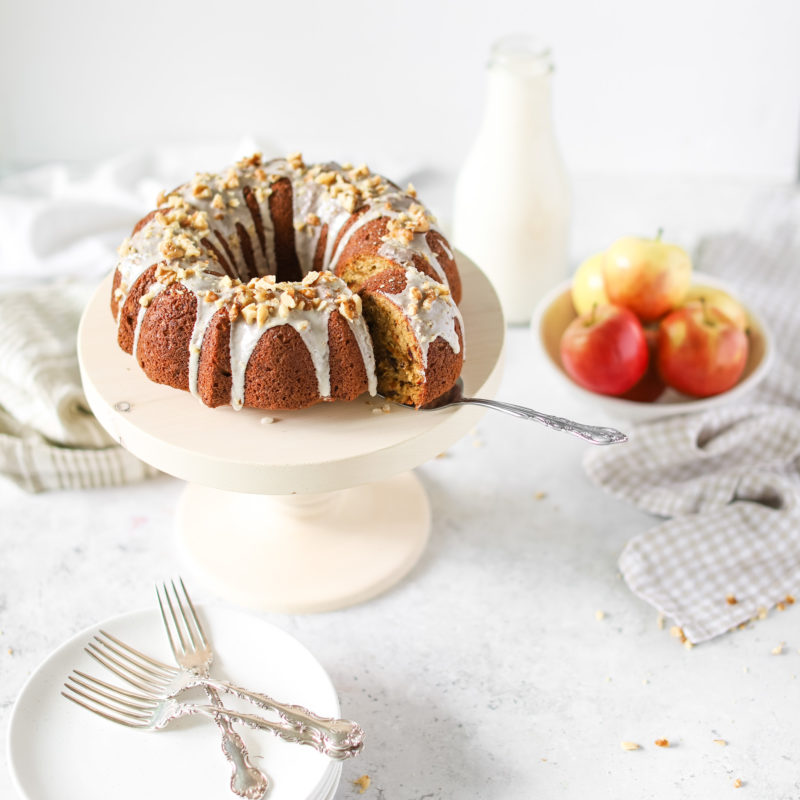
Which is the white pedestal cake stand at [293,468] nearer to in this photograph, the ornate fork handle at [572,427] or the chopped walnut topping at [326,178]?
the ornate fork handle at [572,427]

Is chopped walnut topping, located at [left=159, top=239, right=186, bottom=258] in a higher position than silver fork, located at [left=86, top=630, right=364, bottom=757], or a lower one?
higher

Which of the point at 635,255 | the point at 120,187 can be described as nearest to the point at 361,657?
the point at 635,255

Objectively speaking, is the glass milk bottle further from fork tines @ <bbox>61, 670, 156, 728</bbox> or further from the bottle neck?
fork tines @ <bbox>61, 670, 156, 728</bbox>

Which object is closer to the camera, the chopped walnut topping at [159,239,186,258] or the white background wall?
the chopped walnut topping at [159,239,186,258]

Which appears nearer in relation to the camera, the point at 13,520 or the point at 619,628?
the point at 619,628

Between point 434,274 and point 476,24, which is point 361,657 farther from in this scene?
point 476,24

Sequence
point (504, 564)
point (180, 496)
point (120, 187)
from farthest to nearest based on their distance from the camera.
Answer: point (120, 187)
point (180, 496)
point (504, 564)

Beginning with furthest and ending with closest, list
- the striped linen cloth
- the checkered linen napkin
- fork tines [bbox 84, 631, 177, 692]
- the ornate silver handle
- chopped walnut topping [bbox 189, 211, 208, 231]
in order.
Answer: the striped linen cloth
the checkered linen napkin
chopped walnut topping [bbox 189, 211, 208, 231]
fork tines [bbox 84, 631, 177, 692]
the ornate silver handle

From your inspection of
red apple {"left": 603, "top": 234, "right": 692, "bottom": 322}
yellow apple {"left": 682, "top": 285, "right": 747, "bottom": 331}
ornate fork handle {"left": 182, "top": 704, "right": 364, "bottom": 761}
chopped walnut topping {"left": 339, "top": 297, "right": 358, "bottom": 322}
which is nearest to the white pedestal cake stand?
chopped walnut topping {"left": 339, "top": 297, "right": 358, "bottom": 322}

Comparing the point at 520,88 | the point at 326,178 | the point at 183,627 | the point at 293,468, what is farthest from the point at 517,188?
the point at 183,627
